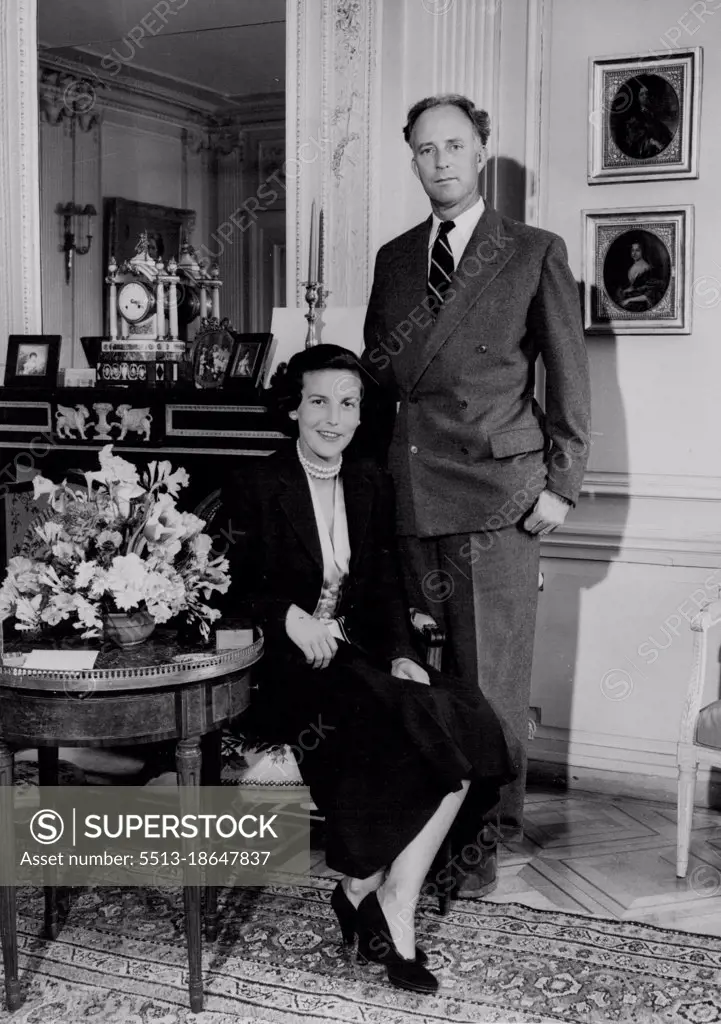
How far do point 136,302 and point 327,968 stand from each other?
2548 millimetres

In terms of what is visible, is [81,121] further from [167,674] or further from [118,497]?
[167,674]

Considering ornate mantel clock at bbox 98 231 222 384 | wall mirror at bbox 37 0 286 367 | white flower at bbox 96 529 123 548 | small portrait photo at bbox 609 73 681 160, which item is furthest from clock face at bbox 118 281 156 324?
white flower at bbox 96 529 123 548

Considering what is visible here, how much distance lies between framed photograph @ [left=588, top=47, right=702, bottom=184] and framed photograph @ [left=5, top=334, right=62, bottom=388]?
7.02ft

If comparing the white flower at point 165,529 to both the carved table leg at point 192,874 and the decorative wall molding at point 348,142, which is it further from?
the decorative wall molding at point 348,142

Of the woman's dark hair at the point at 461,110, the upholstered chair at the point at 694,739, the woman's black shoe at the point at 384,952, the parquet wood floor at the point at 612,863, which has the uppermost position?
the woman's dark hair at the point at 461,110

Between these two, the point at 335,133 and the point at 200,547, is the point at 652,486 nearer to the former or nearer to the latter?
the point at 335,133

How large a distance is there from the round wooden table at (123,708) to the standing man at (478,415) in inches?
31.8

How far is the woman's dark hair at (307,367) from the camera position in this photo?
284 centimetres

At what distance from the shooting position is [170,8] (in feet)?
13.9

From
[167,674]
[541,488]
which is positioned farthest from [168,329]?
[167,674]

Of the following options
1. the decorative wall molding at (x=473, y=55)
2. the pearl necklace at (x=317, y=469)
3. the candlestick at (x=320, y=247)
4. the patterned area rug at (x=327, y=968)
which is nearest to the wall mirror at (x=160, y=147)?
the candlestick at (x=320, y=247)

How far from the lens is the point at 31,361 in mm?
4312

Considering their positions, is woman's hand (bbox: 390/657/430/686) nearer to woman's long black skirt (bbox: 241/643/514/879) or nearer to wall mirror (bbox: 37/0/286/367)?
woman's long black skirt (bbox: 241/643/514/879)

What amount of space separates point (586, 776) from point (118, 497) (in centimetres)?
215
